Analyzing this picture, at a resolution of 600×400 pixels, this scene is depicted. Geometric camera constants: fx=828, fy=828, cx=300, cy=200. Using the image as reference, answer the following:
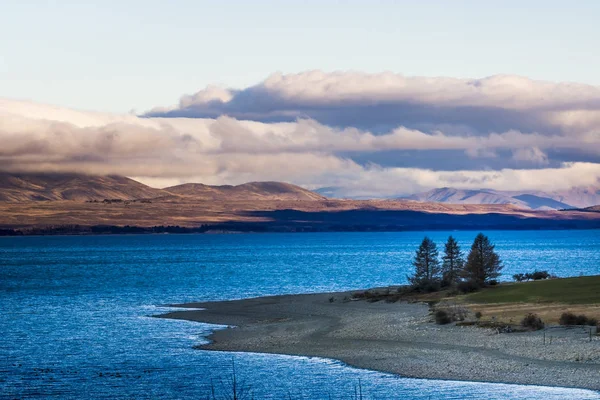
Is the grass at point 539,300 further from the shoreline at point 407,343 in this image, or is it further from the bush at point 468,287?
the shoreline at point 407,343

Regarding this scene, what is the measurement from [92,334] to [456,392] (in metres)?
28.3

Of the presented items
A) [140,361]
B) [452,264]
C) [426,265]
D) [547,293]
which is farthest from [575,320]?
[452,264]

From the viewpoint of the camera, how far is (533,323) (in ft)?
151

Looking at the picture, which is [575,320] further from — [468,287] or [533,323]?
[468,287]

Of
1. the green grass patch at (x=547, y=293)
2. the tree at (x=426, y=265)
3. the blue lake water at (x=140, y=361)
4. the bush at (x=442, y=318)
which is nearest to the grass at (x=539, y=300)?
the green grass patch at (x=547, y=293)

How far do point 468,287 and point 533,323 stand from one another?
24.2 metres

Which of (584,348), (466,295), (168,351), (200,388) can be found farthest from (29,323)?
(584,348)

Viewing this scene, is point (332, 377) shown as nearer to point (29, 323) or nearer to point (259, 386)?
point (259, 386)

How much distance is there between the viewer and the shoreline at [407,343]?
36938mm

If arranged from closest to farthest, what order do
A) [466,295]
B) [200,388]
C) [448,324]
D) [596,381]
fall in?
[596,381]
[200,388]
[448,324]
[466,295]

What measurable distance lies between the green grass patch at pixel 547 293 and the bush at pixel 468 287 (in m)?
1.02

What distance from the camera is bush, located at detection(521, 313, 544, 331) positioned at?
150 ft

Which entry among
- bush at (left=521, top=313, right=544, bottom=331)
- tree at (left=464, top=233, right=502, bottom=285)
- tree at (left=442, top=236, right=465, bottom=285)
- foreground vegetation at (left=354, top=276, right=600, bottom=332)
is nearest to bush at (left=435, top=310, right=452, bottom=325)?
foreground vegetation at (left=354, top=276, right=600, bottom=332)

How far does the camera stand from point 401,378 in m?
37.5
